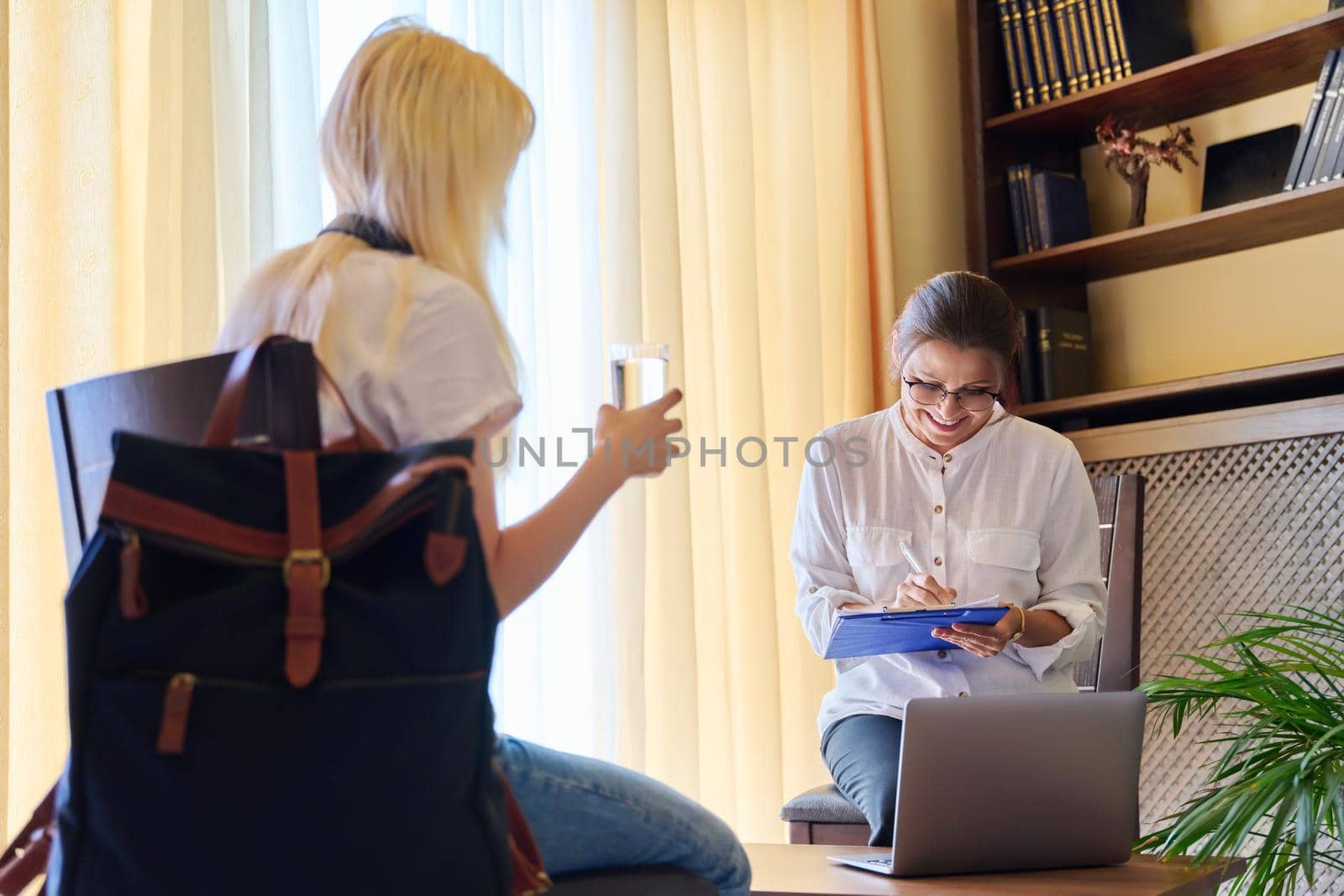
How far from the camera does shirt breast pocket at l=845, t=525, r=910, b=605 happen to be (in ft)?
6.89

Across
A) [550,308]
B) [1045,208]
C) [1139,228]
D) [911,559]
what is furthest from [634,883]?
[1045,208]

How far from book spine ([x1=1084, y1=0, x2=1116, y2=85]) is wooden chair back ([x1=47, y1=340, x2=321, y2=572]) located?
2.55 meters

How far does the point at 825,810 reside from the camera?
1952 mm

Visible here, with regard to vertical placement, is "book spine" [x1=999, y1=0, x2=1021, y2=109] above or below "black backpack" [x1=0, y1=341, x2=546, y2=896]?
above

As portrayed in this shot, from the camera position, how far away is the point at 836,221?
10.2ft

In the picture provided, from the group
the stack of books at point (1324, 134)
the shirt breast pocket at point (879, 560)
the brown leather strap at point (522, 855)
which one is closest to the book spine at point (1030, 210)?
the stack of books at point (1324, 134)

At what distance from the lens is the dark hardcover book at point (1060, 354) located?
3039mm

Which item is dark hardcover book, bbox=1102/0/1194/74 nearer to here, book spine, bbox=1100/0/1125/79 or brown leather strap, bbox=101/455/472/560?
book spine, bbox=1100/0/1125/79

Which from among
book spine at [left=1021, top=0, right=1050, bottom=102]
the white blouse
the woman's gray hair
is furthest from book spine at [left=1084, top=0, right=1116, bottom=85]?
the white blouse

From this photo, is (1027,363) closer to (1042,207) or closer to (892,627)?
(1042,207)

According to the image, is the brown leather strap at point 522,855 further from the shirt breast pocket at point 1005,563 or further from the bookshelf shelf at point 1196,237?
the bookshelf shelf at point 1196,237

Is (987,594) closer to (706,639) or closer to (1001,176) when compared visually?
(706,639)

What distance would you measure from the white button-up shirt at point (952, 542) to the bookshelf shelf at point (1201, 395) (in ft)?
2.39

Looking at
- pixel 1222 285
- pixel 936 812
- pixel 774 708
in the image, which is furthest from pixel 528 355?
pixel 1222 285
